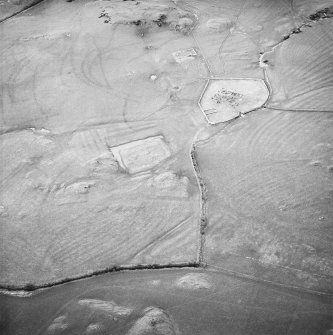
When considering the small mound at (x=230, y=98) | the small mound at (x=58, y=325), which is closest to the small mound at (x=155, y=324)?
the small mound at (x=58, y=325)

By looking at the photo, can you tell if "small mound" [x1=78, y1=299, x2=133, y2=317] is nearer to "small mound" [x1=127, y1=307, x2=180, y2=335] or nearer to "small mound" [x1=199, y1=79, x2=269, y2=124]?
"small mound" [x1=127, y1=307, x2=180, y2=335]

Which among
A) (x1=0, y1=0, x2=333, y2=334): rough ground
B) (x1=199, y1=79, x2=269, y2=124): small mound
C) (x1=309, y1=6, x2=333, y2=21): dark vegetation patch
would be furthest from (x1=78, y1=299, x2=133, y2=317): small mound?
(x1=309, y1=6, x2=333, y2=21): dark vegetation patch

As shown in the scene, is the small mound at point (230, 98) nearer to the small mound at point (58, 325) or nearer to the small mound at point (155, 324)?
the small mound at point (155, 324)

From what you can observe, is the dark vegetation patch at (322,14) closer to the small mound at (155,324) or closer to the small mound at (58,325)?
the small mound at (155,324)

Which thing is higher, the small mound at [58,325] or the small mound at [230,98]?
the small mound at [230,98]

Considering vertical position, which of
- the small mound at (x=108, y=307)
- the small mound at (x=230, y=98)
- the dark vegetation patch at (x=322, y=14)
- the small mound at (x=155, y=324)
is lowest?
the small mound at (x=155, y=324)

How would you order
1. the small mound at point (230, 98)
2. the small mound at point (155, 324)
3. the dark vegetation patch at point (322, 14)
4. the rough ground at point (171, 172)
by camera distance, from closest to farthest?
the small mound at point (155, 324)
the rough ground at point (171, 172)
the small mound at point (230, 98)
the dark vegetation patch at point (322, 14)

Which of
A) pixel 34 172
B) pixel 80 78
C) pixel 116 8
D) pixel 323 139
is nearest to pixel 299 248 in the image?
pixel 323 139

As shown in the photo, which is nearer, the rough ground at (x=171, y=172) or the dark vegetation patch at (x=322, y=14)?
the rough ground at (x=171, y=172)

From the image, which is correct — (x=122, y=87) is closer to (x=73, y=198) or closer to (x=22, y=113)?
(x=22, y=113)

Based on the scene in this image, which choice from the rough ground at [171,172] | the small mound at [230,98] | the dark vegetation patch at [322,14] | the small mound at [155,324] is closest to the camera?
the small mound at [155,324]
